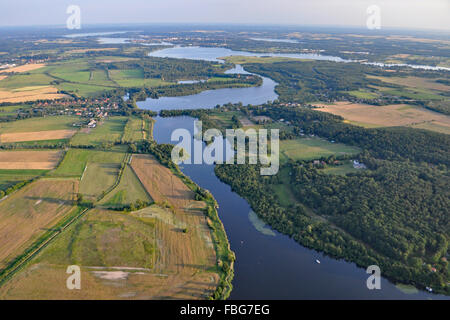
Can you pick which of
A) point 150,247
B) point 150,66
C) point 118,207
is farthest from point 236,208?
point 150,66

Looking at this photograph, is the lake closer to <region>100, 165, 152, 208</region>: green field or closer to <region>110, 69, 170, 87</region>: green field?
<region>100, 165, 152, 208</region>: green field

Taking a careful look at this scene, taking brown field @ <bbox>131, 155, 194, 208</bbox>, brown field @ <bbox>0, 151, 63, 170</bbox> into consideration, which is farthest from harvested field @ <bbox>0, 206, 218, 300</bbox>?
brown field @ <bbox>0, 151, 63, 170</bbox>

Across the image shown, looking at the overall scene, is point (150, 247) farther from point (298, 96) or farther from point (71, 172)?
point (298, 96)

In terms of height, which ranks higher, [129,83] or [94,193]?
[129,83]

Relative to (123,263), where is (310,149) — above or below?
above

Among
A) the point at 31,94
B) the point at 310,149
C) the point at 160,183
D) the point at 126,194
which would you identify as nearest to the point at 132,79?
the point at 31,94

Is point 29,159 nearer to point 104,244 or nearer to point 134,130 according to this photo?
point 134,130

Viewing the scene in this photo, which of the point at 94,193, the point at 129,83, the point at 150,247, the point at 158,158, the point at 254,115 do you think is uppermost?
the point at 129,83

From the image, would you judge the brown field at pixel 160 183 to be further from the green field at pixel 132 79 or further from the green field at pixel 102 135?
the green field at pixel 132 79
